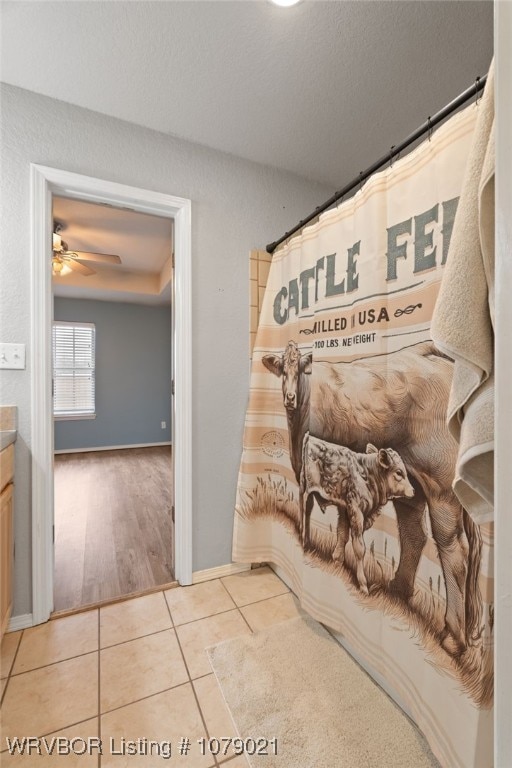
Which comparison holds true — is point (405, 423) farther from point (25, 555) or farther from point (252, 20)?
point (25, 555)

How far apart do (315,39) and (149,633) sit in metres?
2.58

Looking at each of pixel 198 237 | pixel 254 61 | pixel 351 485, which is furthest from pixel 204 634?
pixel 254 61

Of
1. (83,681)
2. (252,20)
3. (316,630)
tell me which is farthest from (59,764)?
(252,20)

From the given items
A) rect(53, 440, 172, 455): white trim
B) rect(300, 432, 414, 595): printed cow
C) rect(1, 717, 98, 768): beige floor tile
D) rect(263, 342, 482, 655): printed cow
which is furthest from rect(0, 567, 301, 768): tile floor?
rect(53, 440, 172, 455): white trim

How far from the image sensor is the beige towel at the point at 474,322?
596mm

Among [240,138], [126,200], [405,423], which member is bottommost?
[405,423]

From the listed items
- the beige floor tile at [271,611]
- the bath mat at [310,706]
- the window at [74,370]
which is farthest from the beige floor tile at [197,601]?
the window at [74,370]

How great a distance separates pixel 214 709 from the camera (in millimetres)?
1145

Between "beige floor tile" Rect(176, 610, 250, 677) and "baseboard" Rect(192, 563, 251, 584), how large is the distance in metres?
0.29

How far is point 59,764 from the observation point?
3.26 ft

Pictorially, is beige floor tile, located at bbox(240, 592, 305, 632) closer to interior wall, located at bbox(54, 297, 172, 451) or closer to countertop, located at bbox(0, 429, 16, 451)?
countertop, located at bbox(0, 429, 16, 451)

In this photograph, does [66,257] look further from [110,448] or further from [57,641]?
[110,448]

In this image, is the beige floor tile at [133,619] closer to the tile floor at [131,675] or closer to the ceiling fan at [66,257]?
the tile floor at [131,675]

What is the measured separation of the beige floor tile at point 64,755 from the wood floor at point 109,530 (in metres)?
0.70
